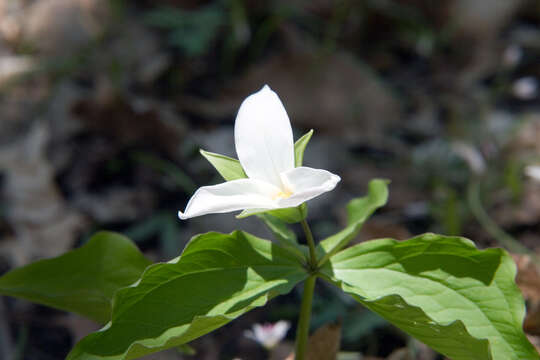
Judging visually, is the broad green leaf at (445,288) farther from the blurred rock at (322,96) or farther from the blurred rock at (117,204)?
the blurred rock at (322,96)

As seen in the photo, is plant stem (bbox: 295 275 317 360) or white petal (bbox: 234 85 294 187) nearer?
white petal (bbox: 234 85 294 187)

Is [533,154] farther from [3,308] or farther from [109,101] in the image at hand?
[3,308]

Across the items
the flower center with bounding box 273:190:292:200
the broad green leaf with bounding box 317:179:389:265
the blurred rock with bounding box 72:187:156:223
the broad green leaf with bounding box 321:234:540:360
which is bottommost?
the blurred rock with bounding box 72:187:156:223

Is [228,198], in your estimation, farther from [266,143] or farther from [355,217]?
[355,217]

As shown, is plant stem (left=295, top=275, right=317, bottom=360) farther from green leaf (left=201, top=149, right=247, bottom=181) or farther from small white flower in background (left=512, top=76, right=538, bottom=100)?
small white flower in background (left=512, top=76, right=538, bottom=100)

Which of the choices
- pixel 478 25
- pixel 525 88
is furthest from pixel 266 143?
pixel 478 25

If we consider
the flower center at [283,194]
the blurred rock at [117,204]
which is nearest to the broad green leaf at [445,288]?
the flower center at [283,194]

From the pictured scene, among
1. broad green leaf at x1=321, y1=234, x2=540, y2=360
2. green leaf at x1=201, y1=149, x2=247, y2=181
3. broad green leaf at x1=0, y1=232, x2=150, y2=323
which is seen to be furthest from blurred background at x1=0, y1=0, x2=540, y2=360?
green leaf at x1=201, y1=149, x2=247, y2=181
